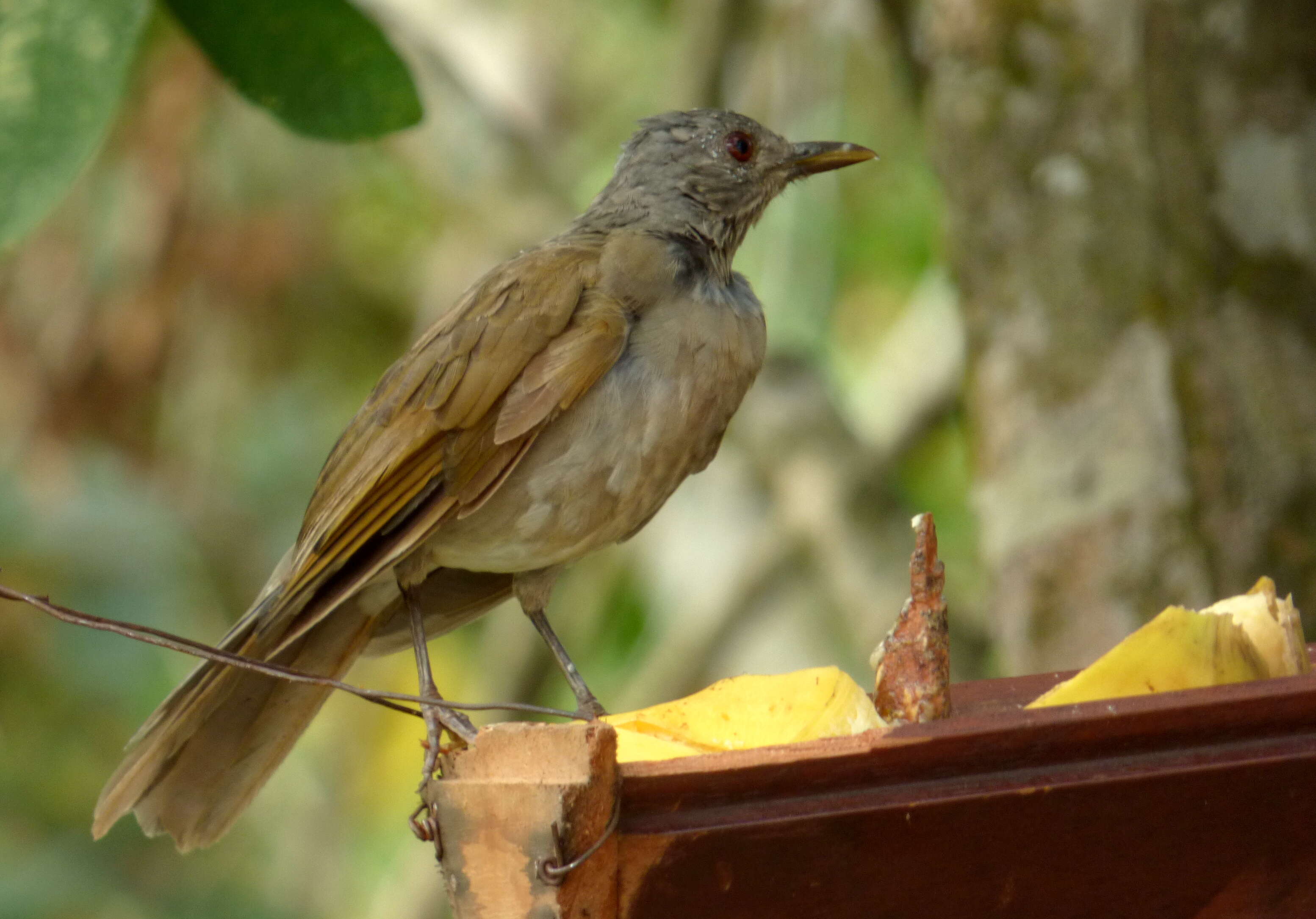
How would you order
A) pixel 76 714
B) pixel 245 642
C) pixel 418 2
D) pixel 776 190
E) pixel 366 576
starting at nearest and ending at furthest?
pixel 366 576 < pixel 245 642 < pixel 776 190 < pixel 418 2 < pixel 76 714

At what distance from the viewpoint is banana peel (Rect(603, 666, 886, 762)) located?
1.80 m

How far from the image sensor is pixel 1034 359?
383 cm

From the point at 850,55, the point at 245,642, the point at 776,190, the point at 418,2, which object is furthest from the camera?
the point at 850,55

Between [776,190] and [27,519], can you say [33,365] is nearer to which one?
[27,519]

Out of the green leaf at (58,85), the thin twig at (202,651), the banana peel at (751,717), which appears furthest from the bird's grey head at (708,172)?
the thin twig at (202,651)

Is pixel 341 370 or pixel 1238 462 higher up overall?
pixel 341 370

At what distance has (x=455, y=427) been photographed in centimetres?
280

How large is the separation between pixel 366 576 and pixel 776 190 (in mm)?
1470

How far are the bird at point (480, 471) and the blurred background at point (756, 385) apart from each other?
74cm

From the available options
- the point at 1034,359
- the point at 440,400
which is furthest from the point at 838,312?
the point at 440,400

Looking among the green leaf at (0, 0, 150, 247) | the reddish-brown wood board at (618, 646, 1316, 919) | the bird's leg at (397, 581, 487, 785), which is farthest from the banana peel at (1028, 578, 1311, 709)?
the green leaf at (0, 0, 150, 247)

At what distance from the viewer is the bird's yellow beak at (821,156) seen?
A: 11.7ft

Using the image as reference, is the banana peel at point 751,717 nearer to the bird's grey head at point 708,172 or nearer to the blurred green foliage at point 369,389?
the bird's grey head at point 708,172

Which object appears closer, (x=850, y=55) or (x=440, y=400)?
(x=440, y=400)
